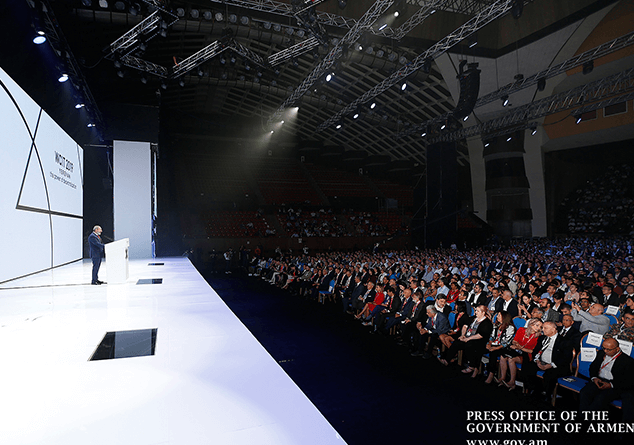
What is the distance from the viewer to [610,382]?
3.85m

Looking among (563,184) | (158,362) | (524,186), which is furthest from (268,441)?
(563,184)

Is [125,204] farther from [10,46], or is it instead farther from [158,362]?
[158,362]

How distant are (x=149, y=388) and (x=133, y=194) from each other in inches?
505

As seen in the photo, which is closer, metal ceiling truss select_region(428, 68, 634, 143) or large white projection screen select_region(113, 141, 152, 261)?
metal ceiling truss select_region(428, 68, 634, 143)

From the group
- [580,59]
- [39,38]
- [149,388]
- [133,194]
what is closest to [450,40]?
[580,59]

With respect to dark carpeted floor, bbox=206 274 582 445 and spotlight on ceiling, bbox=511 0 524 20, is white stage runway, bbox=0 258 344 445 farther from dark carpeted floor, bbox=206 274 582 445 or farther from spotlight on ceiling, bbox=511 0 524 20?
spotlight on ceiling, bbox=511 0 524 20

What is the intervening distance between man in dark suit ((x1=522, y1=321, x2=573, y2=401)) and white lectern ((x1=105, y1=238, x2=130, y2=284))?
294 inches

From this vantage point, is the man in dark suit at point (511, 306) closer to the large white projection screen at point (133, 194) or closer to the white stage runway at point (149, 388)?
the white stage runway at point (149, 388)

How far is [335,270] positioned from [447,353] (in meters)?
6.45

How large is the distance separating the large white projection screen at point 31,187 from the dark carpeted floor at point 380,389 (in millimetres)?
5178

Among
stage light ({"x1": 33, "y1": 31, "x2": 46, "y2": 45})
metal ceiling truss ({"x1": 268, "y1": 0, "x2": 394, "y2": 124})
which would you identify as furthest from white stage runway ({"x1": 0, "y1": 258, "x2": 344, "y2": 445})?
metal ceiling truss ({"x1": 268, "y1": 0, "x2": 394, "y2": 124})

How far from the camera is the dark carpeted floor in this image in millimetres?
3721

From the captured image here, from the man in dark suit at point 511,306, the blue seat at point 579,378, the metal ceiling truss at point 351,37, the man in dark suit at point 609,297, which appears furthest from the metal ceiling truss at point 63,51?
the man in dark suit at point 609,297

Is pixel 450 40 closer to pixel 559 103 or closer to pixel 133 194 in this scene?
pixel 559 103
